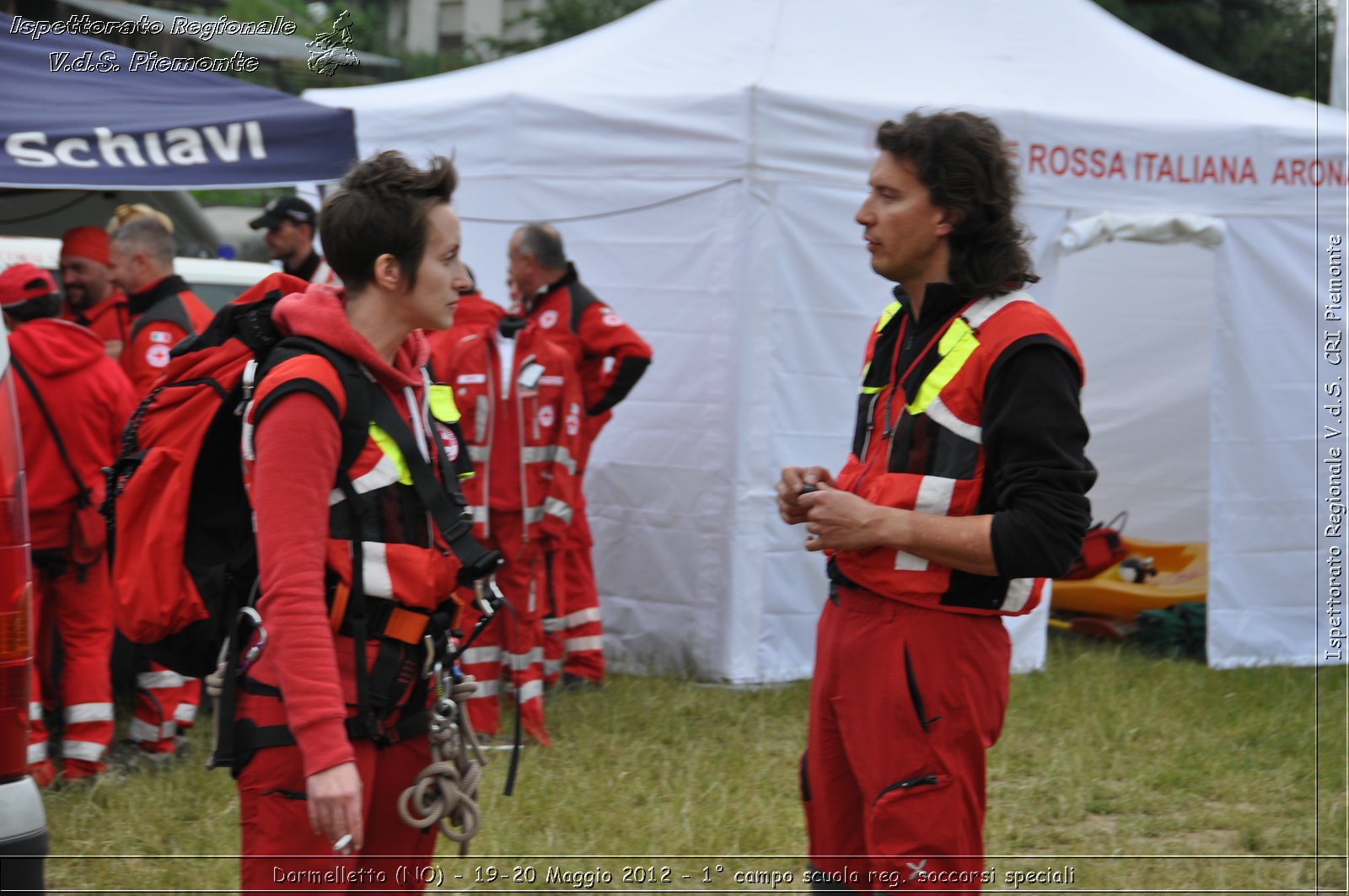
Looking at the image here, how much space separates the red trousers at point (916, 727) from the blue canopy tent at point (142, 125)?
12.1ft

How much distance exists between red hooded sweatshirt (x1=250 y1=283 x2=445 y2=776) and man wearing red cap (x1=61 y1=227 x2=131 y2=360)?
14.7ft

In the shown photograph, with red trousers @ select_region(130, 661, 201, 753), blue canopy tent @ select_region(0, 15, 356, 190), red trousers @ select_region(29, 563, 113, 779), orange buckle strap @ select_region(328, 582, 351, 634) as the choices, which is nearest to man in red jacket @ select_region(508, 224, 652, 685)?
blue canopy tent @ select_region(0, 15, 356, 190)

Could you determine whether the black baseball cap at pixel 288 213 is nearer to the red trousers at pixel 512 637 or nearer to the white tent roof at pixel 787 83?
the white tent roof at pixel 787 83

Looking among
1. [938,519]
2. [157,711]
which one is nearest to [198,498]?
[938,519]

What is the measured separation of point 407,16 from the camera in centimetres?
4091

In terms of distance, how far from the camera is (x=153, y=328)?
5.96 meters

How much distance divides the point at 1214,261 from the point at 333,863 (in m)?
6.93

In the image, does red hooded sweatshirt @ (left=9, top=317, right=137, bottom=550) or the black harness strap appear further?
red hooded sweatshirt @ (left=9, top=317, right=137, bottom=550)

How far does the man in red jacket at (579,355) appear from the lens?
676 cm

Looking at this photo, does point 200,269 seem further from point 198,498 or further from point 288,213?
point 198,498

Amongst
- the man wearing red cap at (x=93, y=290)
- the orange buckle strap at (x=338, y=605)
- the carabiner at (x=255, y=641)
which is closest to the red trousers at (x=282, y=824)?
the carabiner at (x=255, y=641)

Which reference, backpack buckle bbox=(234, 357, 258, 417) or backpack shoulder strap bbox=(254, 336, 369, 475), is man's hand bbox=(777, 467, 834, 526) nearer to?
backpack shoulder strap bbox=(254, 336, 369, 475)

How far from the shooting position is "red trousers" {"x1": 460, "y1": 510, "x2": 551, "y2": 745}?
5.97 metres

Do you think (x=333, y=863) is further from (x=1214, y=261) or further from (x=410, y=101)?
(x=1214, y=261)
